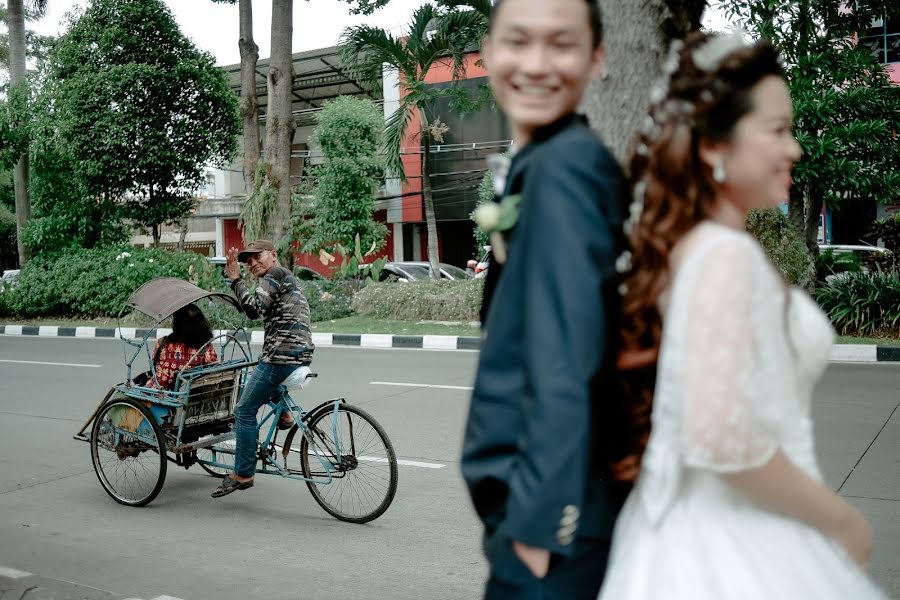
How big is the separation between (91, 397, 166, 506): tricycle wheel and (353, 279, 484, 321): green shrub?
403 inches

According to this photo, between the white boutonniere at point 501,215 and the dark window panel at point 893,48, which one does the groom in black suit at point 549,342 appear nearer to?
the white boutonniere at point 501,215

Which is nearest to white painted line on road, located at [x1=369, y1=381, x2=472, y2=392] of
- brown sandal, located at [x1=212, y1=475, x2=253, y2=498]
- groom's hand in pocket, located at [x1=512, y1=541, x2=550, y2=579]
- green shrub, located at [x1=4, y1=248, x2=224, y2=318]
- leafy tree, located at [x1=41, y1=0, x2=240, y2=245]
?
brown sandal, located at [x1=212, y1=475, x2=253, y2=498]

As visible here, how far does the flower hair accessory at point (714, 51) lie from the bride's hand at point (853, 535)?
73 centimetres

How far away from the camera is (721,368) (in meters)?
1.29

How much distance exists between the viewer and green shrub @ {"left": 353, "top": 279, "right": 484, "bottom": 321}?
16.5m

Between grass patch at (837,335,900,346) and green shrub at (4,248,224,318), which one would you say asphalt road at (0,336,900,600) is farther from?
green shrub at (4,248,224,318)

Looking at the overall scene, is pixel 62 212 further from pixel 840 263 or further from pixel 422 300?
pixel 840 263

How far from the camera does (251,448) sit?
5316 mm

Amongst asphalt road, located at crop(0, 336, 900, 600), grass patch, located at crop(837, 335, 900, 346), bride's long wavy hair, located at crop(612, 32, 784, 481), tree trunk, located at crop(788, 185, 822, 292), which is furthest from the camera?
tree trunk, located at crop(788, 185, 822, 292)

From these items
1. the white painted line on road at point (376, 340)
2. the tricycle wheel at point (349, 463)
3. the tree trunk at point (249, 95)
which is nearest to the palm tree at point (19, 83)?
the tree trunk at point (249, 95)

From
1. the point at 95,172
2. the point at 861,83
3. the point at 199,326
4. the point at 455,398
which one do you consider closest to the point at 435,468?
the point at 199,326

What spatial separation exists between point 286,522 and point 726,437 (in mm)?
4353

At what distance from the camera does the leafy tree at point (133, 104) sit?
1911 cm

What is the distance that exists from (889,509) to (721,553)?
4.24m
